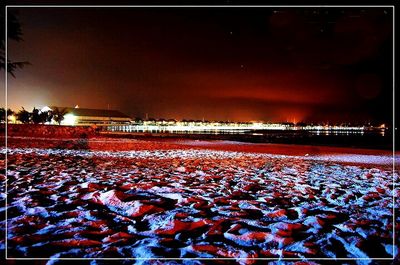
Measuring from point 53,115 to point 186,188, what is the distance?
165 feet

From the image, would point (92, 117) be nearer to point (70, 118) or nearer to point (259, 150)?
point (70, 118)

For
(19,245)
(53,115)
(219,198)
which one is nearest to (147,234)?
(19,245)

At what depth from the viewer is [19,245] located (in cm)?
258

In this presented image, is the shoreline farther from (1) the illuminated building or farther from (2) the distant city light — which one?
(1) the illuminated building

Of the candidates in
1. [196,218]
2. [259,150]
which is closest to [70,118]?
[259,150]

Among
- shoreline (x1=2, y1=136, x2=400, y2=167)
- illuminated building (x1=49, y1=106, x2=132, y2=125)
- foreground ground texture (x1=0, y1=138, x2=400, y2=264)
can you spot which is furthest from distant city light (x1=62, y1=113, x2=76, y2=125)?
foreground ground texture (x1=0, y1=138, x2=400, y2=264)

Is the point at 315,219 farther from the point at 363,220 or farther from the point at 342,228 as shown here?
the point at 363,220

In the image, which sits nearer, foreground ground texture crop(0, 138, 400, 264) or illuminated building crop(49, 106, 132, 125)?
foreground ground texture crop(0, 138, 400, 264)

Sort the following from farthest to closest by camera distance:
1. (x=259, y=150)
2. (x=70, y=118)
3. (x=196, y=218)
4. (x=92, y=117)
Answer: (x=92, y=117) → (x=70, y=118) → (x=259, y=150) → (x=196, y=218)

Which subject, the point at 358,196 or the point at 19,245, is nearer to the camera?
the point at 19,245

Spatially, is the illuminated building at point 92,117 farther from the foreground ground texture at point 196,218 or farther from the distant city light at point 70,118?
the foreground ground texture at point 196,218

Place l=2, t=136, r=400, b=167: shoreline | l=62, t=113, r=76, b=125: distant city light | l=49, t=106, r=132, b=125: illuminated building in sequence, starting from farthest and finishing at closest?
l=49, t=106, r=132, b=125: illuminated building → l=62, t=113, r=76, b=125: distant city light → l=2, t=136, r=400, b=167: shoreline

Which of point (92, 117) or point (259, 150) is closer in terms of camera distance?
point (259, 150)

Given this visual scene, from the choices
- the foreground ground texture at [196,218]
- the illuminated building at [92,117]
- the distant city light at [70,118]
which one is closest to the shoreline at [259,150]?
the foreground ground texture at [196,218]
